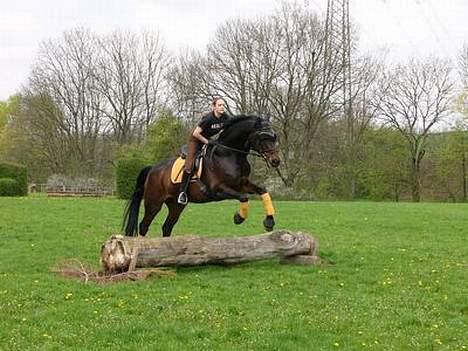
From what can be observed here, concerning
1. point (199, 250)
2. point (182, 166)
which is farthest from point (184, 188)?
point (199, 250)

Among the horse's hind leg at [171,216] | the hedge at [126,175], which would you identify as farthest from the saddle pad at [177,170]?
the hedge at [126,175]

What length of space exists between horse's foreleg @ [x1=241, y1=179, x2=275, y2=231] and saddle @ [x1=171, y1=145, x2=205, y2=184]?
1.00m

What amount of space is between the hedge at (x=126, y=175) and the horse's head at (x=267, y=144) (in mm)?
26754

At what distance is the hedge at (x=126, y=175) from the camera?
37281 millimetres

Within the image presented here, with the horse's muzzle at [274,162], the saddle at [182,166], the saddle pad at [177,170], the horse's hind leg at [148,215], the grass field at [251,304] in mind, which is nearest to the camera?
the grass field at [251,304]

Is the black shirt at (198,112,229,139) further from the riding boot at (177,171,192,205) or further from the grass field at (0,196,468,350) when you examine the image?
the grass field at (0,196,468,350)

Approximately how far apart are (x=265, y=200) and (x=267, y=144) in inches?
40.8

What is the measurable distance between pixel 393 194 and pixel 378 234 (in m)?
38.9

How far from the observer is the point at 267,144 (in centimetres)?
1100

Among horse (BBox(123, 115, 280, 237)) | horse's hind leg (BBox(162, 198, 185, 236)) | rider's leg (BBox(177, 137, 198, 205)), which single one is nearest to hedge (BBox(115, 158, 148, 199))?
horse's hind leg (BBox(162, 198, 185, 236))

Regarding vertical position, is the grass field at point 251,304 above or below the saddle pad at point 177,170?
below

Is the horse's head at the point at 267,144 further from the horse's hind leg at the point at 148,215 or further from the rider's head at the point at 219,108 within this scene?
the horse's hind leg at the point at 148,215

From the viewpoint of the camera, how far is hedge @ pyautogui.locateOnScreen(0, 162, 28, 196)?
3912 centimetres

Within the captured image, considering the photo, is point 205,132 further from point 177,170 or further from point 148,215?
point 148,215
